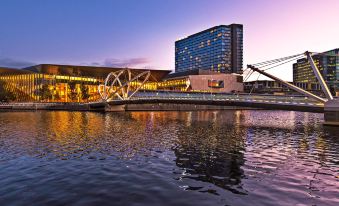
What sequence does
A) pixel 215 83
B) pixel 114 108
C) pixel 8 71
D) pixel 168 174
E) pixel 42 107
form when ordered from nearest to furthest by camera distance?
pixel 168 174 → pixel 114 108 → pixel 42 107 → pixel 8 71 → pixel 215 83

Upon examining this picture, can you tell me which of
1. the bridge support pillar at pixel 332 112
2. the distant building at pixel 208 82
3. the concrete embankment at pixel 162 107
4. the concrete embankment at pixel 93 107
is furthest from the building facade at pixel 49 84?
the bridge support pillar at pixel 332 112

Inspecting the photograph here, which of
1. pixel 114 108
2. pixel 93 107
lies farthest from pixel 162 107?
pixel 93 107

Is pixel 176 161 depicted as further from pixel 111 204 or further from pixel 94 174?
pixel 111 204

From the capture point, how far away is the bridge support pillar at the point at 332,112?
4666 centimetres

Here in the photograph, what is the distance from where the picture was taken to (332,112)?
4744 centimetres

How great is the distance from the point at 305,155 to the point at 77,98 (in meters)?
153

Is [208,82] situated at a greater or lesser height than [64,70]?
lesser

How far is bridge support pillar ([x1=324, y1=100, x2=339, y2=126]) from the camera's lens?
4666cm

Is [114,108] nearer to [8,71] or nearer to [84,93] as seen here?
[84,93]

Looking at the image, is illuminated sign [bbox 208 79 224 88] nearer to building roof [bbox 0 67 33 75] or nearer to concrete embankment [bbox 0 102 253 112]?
concrete embankment [bbox 0 102 253 112]

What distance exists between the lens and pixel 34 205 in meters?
11.8

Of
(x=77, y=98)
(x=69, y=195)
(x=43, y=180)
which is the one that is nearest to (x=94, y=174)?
(x=43, y=180)

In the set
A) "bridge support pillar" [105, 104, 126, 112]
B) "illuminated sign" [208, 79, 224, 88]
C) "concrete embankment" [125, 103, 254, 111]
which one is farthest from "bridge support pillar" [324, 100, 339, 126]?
"illuminated sign" [208, 79, 224, 88]

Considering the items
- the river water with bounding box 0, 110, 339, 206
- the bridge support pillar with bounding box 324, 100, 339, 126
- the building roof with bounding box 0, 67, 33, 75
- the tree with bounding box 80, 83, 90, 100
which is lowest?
the river water with bounding box 0, 110, 339, 206
